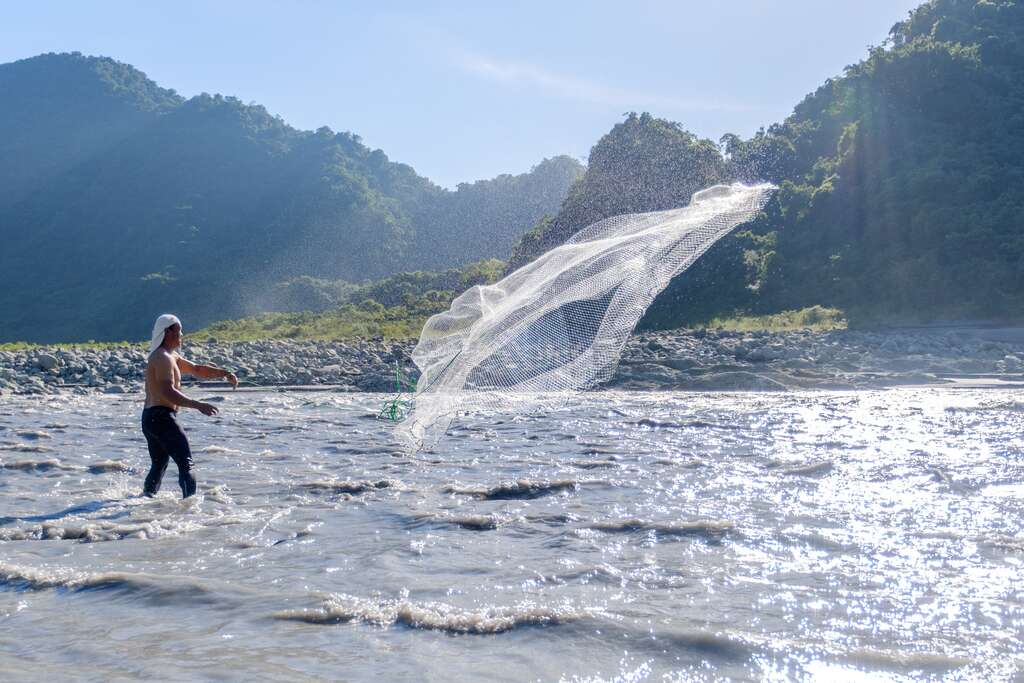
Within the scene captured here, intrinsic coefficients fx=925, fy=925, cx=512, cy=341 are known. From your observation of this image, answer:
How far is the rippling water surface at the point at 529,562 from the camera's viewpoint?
4.06m

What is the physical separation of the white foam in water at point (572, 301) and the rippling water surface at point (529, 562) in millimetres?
781

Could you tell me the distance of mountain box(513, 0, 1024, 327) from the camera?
27375 mm

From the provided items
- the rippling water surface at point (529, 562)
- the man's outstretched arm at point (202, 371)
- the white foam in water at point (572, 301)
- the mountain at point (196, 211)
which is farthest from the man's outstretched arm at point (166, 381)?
the mountain at point (196, 211)

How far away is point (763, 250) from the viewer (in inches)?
1300

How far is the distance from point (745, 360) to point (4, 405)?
14.5m

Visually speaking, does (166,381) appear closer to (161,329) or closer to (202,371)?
(161,329)

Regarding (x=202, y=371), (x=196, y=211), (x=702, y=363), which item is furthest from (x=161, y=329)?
(x=196, y=211)

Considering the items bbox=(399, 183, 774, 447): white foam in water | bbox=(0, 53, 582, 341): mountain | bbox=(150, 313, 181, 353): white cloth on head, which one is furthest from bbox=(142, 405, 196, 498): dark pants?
bbox=(0, 53, 582, 341): mountain

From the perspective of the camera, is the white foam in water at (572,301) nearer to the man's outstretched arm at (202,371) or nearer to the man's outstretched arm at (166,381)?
the man's outstretched arm at (202,371)

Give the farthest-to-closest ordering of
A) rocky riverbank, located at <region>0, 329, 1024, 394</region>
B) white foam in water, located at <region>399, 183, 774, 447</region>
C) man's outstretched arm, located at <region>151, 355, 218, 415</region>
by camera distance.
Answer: rocky riverbank, located at <region>0, 329, 1024, 394</region>, white foam in water, located at <region>399, 183, 774, 447</region>, man's outstretched arm, located at <region>151, 355, 218, 415</region>

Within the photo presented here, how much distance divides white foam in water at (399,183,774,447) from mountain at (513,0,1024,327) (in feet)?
57.2

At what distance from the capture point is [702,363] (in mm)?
19344

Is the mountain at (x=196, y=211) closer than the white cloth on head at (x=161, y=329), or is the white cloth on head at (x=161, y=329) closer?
the white cloth on head at (x=161, y=329)

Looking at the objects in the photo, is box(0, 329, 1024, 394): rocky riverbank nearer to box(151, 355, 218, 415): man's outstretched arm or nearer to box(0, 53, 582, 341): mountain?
box(151, 355, 218, 415): man's outstretched arm
